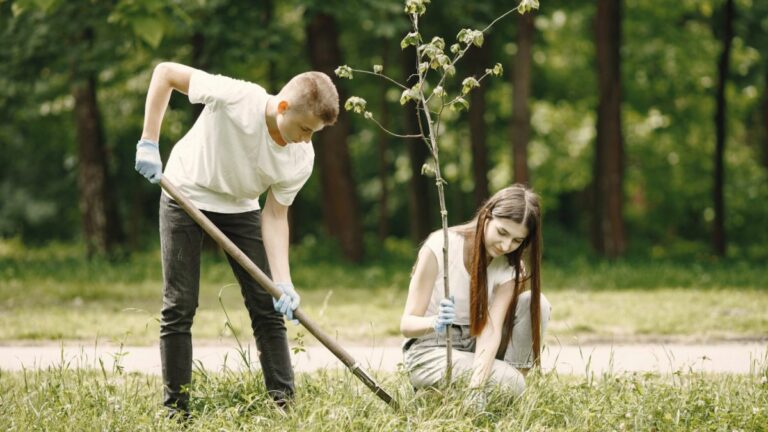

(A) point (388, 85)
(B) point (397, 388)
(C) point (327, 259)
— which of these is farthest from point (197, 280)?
(A) point (388, 85)

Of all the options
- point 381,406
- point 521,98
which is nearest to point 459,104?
point 381,406

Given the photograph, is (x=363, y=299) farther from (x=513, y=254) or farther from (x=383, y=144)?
(x=383, y=144)

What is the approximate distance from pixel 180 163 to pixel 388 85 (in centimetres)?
1379

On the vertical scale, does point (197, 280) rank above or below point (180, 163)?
below

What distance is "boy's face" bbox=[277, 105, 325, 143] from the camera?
3.85 metres

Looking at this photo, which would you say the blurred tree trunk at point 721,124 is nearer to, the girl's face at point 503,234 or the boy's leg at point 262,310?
the girl's face at point 503,234

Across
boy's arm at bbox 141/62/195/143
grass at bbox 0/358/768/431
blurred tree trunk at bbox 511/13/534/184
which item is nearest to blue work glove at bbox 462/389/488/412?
grass at bbox 0/358/768/431

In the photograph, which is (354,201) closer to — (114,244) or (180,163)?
(114,244)

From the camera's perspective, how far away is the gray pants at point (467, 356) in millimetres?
4180

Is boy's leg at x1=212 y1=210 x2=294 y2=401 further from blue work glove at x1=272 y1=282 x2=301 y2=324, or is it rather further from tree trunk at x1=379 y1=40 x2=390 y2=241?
tree trunk at x1=379 y1=40 x2=390 y2=241

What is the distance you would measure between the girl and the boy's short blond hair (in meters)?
0.76

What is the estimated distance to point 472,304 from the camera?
4.16 metres

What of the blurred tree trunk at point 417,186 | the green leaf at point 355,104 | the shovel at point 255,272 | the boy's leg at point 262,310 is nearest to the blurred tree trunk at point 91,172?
the blurred tree trunk at point 417,186

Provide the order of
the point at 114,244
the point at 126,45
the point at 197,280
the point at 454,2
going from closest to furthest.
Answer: the point at 197,280 → the point at 454,2 → the point at 126,45 → the point at 114,244
